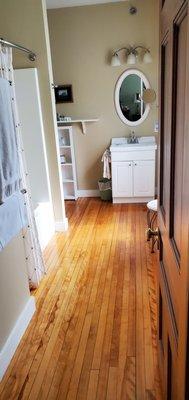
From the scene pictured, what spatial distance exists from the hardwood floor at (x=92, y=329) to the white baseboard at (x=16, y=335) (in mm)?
39

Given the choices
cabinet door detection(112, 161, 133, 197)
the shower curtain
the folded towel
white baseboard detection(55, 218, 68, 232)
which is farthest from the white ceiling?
the folded towel

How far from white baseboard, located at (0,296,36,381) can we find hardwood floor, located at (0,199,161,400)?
39 mm

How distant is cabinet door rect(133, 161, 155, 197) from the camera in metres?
4.18

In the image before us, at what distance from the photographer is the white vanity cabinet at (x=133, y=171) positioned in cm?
414

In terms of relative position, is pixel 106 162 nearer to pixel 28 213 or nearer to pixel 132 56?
pixel 132 56

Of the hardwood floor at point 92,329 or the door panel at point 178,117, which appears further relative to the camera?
the hardwood floor at point 92,329

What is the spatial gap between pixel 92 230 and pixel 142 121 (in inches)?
73.1

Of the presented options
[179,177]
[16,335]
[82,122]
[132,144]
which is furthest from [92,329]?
[82,122]

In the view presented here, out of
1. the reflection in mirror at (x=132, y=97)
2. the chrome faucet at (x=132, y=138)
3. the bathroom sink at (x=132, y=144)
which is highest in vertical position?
the reflection in mirror at (x=132, y=97)

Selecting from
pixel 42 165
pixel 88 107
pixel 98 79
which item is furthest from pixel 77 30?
pixel 42 165

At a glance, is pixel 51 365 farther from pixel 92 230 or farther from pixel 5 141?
pixel 92 230

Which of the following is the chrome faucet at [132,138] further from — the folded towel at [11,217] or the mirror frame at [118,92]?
the folded towel at [11,217]

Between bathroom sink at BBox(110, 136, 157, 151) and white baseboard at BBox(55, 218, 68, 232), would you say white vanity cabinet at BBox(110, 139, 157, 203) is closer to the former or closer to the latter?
bathroom sink at BBox(110, 136, 157, 151)

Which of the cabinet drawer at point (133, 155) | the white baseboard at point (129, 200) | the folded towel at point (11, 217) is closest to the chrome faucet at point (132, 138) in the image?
the cabinet drawer at point (133, 155)
